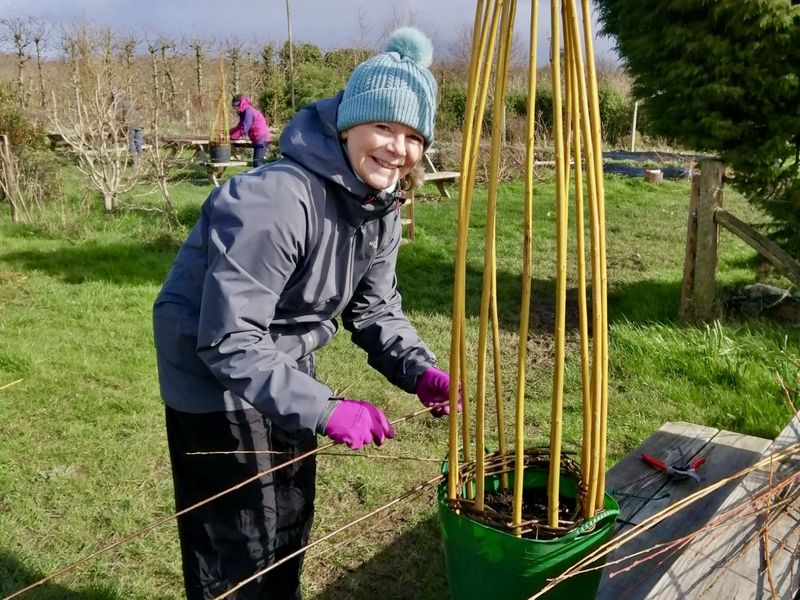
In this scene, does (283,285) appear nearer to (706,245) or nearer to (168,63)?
(706,245)

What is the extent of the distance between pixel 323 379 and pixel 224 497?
2545mm

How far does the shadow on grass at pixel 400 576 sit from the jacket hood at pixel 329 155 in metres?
1.46

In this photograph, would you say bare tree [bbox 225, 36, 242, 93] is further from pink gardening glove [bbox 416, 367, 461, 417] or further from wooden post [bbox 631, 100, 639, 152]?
pink gardening glove [bbox 416, 367, 461, 417]

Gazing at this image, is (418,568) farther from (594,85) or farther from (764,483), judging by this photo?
(594,85)

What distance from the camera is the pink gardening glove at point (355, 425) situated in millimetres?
1538

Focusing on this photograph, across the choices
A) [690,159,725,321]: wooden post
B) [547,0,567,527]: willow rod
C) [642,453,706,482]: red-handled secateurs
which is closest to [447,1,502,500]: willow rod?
[547,0,567,527]: willow rod

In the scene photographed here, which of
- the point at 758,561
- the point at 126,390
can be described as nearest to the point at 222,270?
the point at 758,561

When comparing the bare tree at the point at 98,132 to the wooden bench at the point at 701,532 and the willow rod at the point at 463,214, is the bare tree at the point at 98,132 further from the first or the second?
the willow rod at the point at 463,214

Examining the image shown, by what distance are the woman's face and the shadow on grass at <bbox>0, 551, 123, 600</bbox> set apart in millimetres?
1777

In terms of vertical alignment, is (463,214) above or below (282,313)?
above

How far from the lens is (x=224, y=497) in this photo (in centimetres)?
179

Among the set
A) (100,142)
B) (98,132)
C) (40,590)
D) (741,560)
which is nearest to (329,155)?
(741,560)

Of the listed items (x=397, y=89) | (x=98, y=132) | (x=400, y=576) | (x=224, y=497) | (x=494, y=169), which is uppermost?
(x=98, y=132)

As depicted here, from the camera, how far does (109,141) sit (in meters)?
9.98
